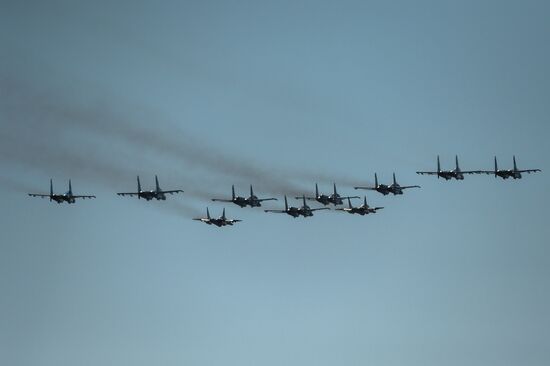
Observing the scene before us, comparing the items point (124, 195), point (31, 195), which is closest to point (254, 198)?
point (124, 195)

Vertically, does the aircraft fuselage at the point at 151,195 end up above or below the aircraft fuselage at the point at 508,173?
below

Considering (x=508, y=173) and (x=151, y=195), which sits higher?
(x=508, y=173)

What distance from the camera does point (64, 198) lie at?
14050 cm

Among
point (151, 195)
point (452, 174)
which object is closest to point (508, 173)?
point (452, 174)

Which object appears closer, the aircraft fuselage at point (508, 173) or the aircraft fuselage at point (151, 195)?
the aircraft fuselage at point (151, 195)

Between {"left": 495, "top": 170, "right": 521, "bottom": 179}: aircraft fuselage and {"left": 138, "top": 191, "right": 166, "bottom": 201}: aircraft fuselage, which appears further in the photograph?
{"left": 495, "top": 170, "right": 521, "bottom": 179}: aircraft fuselage

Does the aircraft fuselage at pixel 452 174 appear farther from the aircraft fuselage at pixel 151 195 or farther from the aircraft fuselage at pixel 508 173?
the aircraft fuselage at pixel 151 195

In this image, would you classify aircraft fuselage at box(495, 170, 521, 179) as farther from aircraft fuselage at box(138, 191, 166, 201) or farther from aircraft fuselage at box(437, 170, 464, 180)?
aircraft fuselage at box(138, 191, 166, 201)

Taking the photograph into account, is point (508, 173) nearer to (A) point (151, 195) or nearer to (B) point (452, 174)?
(B) point (452, 174)

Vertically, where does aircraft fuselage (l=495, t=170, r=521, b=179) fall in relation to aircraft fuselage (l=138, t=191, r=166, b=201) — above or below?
above

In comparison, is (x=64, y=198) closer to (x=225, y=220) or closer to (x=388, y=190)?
(x=225, y=220)

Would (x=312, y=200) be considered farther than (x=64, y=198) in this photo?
Yes

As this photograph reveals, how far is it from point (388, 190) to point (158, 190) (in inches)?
1044

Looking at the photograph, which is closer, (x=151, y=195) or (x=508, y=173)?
(x=151, y=195)
